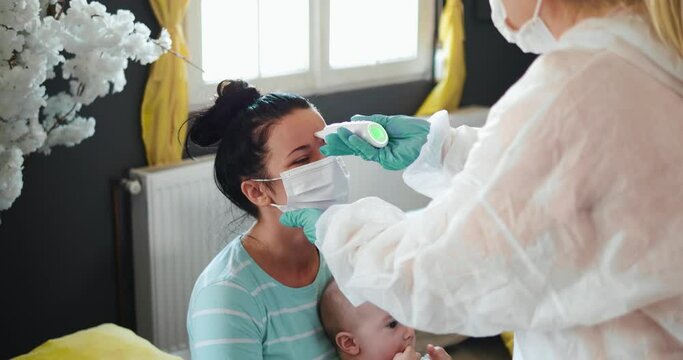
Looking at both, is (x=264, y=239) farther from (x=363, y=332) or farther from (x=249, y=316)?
(x=363, y=332)

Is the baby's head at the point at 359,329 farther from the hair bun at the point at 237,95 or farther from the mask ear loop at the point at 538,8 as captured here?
the mask ear loop at the point at 538,8

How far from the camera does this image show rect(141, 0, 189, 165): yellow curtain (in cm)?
307

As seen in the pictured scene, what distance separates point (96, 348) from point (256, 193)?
77 cm

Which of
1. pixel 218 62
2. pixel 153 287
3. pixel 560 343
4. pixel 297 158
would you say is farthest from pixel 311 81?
pixel 560 343

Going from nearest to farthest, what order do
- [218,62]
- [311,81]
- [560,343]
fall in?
[560,343] → [218,62] → [311,81]

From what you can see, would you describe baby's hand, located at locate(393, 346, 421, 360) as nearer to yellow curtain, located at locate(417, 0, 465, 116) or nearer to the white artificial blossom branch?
the white artificial blossom branch

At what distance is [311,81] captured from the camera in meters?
3.73

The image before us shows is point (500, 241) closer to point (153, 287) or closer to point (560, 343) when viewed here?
point (560, 343)

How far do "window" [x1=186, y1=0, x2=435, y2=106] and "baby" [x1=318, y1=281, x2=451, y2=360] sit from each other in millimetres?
1521

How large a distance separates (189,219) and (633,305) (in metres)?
2.11

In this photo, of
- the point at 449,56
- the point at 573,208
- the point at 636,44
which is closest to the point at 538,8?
the point at 636,44

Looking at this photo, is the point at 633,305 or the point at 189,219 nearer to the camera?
the point at 633,305

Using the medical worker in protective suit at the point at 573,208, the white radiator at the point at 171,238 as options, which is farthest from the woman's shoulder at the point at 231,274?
the white radiator at the point at 171,238

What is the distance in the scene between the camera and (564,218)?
3.96ft
